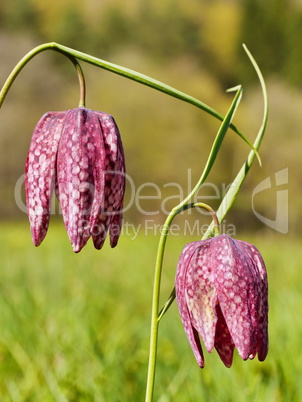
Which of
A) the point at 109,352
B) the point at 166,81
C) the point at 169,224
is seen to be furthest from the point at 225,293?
the point at 166,81

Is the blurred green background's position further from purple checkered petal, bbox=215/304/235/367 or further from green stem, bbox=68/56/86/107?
green stem, bbox=68/56/86/107

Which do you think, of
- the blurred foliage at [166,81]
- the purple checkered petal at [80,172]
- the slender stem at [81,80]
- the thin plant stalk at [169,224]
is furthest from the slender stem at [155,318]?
the blurred foliage at [166,81]

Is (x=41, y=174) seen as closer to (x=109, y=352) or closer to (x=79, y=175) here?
(x=79, y=175)

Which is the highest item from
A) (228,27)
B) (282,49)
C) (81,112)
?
(228,27)

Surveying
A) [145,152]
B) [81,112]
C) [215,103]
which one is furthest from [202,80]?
[81,112]

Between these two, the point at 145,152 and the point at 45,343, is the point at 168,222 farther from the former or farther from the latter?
the point at 145,152

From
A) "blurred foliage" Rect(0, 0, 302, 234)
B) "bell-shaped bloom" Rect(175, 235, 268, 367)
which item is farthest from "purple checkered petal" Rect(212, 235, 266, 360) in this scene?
"blurred foliage" Rect(0, 0, 302, 234)

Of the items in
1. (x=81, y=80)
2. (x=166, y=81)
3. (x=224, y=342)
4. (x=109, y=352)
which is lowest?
(x=109, y=352)
